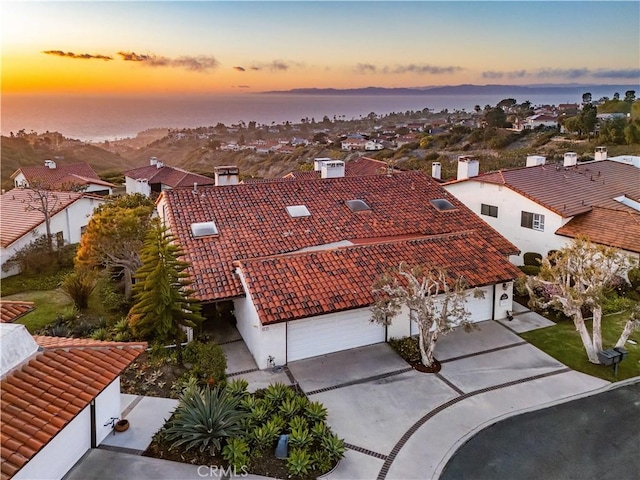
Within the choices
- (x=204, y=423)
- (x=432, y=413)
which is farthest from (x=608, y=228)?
(x=204, y=423)

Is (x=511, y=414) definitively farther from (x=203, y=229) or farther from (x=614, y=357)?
(x=203, y=229)

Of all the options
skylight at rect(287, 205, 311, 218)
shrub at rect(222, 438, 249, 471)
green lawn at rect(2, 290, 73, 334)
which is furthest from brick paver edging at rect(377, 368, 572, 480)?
green lawn at rect(2, 290, 73, 334)

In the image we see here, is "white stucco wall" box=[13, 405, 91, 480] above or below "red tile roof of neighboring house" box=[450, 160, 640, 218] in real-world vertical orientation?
below

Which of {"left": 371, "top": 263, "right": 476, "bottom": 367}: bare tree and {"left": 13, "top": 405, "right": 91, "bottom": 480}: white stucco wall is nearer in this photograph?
{"left": 13, "top": 405, "right": 91, "bottom": 480}: white stucco wall

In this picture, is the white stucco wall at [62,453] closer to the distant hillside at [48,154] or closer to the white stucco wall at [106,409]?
the white stucco wall at [106,409]

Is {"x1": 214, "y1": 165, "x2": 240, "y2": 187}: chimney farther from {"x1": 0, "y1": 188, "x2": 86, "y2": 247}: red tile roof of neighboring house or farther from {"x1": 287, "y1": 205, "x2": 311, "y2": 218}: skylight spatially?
{"x1": 0, "y1": 188, "x2": 86, "y2": 247}: red tile roof of neighboring house

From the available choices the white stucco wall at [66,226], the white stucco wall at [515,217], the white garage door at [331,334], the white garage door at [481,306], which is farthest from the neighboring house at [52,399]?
the white stucco wall at [515,217]
